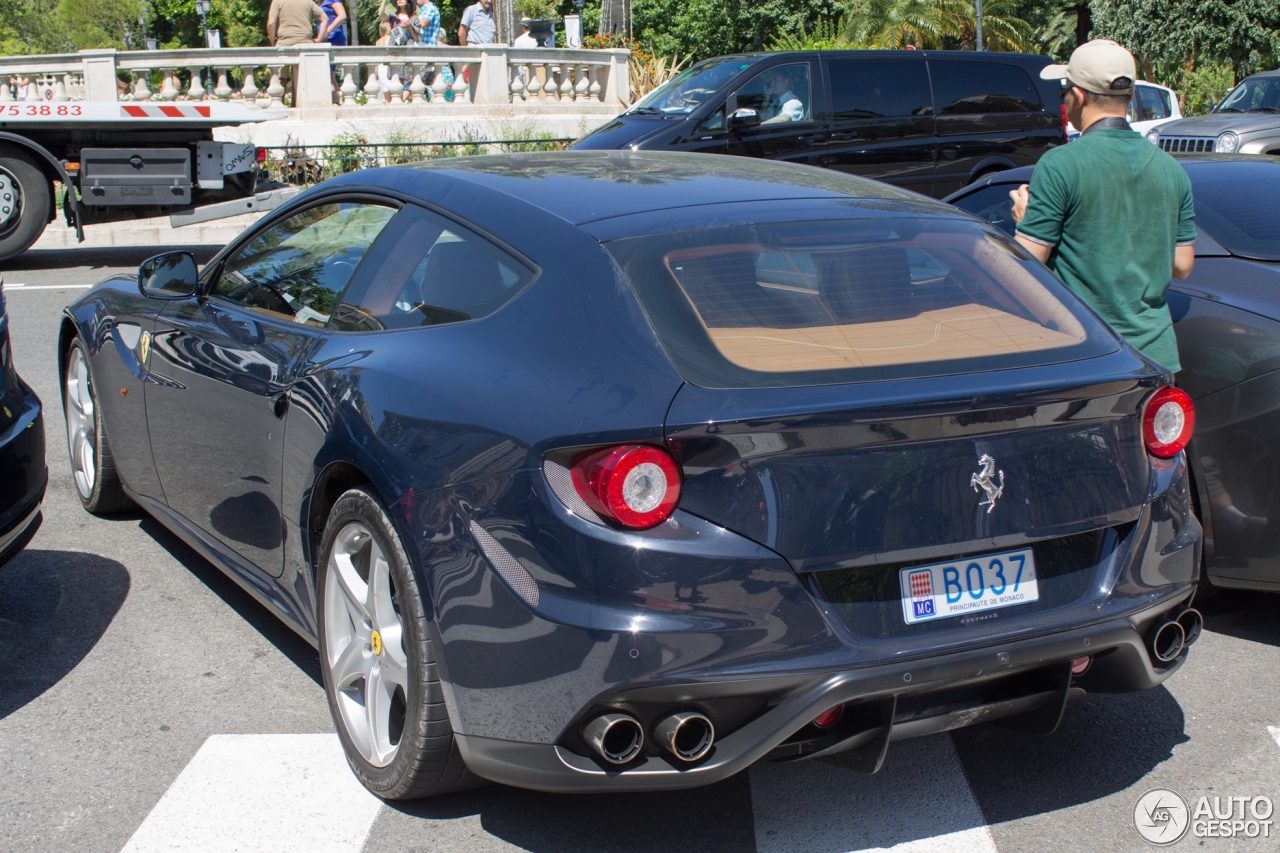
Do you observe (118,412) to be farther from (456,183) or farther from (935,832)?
(935,832)

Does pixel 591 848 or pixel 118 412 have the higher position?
pixel 118 412

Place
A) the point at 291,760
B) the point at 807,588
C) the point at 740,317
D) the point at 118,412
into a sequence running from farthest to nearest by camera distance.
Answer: the point at 118,412 < the point at 291,760 < the point at 740,317 < the point at 807,588

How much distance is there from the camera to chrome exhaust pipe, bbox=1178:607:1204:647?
315 centimetres

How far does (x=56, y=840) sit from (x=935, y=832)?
6.87 feet

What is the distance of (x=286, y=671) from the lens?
13.4 ft

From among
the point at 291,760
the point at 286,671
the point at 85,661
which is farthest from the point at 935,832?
the point at 85,661

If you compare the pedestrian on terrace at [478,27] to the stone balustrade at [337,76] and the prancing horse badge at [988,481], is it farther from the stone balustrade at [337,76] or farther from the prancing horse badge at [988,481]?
the prancing horse badge at [988,481]

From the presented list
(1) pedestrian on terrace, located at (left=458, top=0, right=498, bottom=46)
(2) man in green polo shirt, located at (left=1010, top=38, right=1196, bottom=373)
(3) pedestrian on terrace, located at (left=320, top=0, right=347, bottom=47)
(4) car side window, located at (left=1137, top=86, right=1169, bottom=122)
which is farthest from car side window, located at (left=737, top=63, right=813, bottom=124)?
(4) car side window, located at (left=1137, top=86, right=1169, bottom=122)

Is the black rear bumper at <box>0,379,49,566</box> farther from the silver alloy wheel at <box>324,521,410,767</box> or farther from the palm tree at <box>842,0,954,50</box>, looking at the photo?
the palm tree at <box>842,0,954,50</box>

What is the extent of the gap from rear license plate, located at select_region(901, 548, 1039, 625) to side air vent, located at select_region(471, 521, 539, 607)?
79 centimetres

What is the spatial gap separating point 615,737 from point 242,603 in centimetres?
238

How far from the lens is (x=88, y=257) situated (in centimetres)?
1488

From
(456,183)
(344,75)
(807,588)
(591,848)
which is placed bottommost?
(591,848)

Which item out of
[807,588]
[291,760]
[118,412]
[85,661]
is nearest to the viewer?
[807,588]
